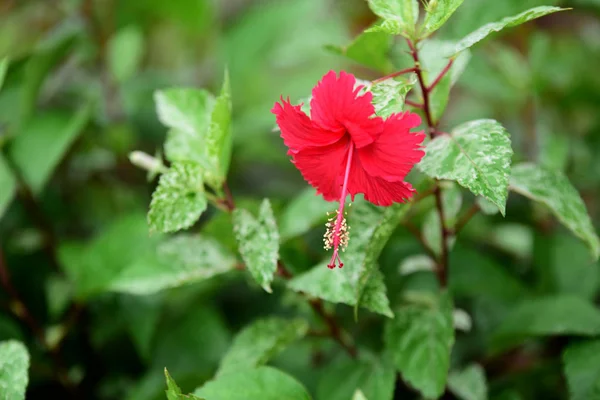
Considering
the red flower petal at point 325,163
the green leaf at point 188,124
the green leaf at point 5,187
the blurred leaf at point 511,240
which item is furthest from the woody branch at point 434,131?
the green leaf at point 5,187

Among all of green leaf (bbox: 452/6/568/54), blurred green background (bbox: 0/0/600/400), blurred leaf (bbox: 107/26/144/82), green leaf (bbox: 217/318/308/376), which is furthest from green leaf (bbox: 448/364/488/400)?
blurred leaf (bbox: 107/26/144/82)

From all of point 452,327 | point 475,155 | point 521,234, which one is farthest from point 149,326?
point 521,234

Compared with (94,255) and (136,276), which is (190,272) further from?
(94,255)

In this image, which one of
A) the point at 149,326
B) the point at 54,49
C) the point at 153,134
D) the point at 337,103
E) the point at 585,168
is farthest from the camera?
the point at 153,134

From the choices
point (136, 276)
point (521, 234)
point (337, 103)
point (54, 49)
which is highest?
point (337, 103)

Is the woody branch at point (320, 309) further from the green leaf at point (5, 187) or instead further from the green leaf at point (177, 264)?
the green leaf at point (5, 187)

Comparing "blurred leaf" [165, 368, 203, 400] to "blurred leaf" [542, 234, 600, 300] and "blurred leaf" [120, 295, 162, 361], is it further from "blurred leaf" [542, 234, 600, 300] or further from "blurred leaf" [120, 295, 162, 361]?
"blurred leaf" [542, 234, 600, 300]

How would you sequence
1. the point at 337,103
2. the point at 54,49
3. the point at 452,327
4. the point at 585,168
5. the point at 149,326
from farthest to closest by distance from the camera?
the point at 585,168 < the point at 54,49 < the point at 149,326 < the point at 452,327 < the point at 337,103
